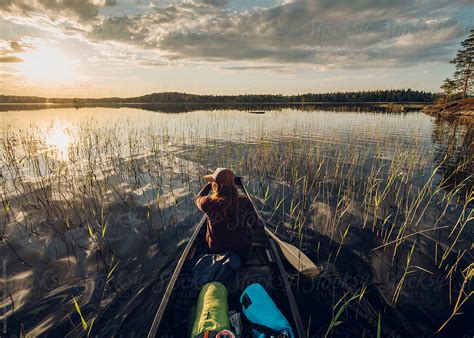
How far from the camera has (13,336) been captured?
373 centimetres

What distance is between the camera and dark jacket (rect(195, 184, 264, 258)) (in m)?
4.25

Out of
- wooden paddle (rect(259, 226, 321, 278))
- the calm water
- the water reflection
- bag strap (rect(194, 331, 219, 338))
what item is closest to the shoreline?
the calm water

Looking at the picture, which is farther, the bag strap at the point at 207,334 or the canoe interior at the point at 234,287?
the canoe interior at the point at 234,287

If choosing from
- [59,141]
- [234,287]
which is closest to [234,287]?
[234,287]

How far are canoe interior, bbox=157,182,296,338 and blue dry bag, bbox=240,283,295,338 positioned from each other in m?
0.19

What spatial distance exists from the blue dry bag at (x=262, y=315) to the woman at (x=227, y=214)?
3.62 ft

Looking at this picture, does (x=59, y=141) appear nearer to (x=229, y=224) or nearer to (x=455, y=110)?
(x=229, y=224)

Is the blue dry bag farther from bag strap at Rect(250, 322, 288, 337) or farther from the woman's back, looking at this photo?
the woman's back

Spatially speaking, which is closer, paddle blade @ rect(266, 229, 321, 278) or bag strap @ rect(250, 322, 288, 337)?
bag strap @ rect(250, 322, 288, 337)

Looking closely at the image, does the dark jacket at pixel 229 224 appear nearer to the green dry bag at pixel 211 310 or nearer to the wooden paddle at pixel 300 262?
the green dry bag at pixel 211 310

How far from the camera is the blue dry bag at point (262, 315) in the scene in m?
2.93

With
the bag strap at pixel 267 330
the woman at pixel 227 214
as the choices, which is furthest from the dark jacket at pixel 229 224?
the bag strap at pixel 267 330

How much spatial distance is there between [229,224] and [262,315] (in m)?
1.64

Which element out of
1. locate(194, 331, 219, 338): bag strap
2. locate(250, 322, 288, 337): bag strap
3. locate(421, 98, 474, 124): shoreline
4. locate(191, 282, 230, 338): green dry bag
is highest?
locate(421, 98, 474, 124): shoreline
